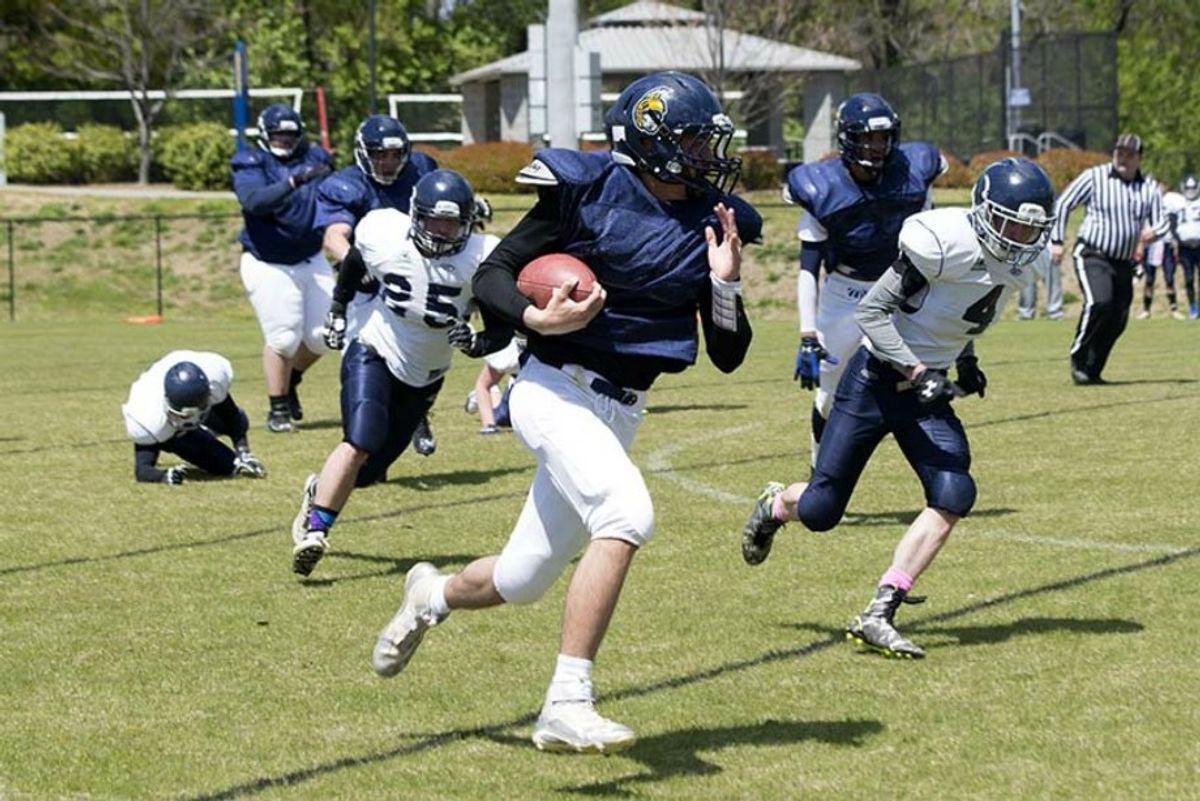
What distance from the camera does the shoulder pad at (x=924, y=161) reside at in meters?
8.45

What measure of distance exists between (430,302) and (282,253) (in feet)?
15.2

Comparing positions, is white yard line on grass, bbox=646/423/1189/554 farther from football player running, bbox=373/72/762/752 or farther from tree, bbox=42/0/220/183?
tree, bbox=42/0/220/183

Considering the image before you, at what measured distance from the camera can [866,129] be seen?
319 inches

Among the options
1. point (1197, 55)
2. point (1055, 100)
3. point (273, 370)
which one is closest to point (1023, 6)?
point (1197, 55)

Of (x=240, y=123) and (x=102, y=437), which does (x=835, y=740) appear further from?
(x=240, y=123)

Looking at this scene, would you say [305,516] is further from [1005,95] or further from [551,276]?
[1005,95]

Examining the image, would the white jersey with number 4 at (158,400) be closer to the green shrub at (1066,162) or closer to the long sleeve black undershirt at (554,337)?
the long sleeve black undershirt at (554,337)

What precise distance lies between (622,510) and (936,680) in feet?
4.54

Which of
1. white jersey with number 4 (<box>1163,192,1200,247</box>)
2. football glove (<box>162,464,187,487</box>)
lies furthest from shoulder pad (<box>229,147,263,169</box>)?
white jersey with number 4 (<box>1163,192,1200,247</box>)

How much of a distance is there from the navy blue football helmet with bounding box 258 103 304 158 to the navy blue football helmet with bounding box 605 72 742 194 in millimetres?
7347

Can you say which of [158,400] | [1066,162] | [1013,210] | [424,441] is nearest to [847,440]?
[1013,210]

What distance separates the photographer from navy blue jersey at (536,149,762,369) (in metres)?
5.09

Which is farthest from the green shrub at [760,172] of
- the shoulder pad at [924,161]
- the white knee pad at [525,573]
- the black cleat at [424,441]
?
the white knee pad at [525,573]

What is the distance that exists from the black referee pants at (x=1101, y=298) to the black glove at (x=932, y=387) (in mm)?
8208
